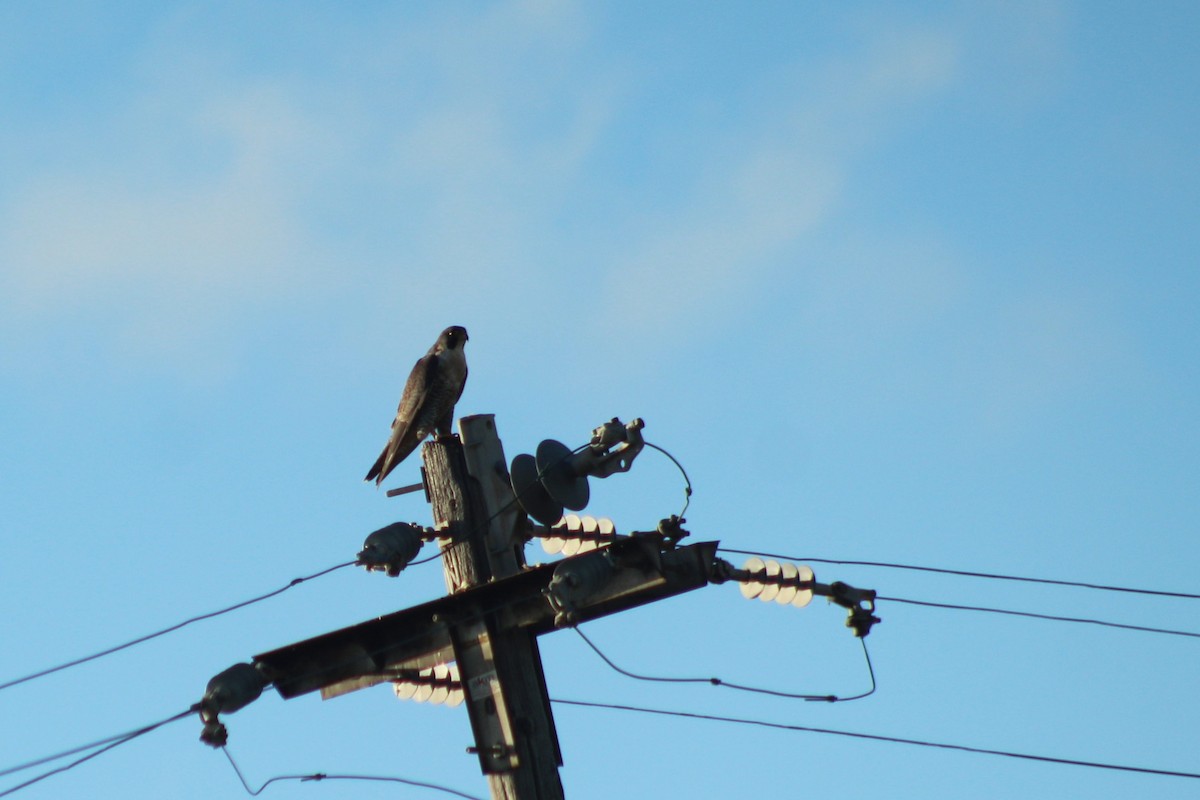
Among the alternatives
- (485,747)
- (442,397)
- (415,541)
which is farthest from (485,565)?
(442,397)

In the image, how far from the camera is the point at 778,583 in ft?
25.3

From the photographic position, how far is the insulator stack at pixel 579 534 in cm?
838

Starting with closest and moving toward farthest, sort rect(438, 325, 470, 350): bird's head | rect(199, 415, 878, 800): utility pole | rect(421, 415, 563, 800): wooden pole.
→ 1. rect(199, 415, 878, 800): utility pole
2. rect(421, 415, 563, 800): wooden pole
3. rect(438, 325, 470, 350): bird's head

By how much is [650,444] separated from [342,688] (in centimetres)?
213

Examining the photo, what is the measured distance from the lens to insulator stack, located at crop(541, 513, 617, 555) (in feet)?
27.5

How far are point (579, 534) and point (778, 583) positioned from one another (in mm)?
1221

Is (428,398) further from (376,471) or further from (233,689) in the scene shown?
(233,689)

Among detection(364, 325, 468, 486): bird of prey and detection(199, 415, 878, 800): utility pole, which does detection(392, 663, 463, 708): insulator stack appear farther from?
detection(364, 325, 468, 486): bird of prey

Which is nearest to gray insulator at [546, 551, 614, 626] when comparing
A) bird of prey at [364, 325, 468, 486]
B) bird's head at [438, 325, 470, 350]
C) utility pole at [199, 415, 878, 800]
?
utility pole at [199, 415, 878, 800]

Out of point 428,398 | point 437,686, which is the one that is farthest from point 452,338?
point 437,686

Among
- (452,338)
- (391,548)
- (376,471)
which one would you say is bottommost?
(391,548)

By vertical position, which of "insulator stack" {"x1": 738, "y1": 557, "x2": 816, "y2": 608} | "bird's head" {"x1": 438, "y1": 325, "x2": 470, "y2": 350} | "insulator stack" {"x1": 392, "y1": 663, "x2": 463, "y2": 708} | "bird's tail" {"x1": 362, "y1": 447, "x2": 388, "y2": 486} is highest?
"bird's head" {"x1": 438, "y1": 325, "x2": 470, "y2": 350}

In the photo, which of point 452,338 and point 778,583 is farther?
point 452,338

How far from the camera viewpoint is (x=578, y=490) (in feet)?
26.9
